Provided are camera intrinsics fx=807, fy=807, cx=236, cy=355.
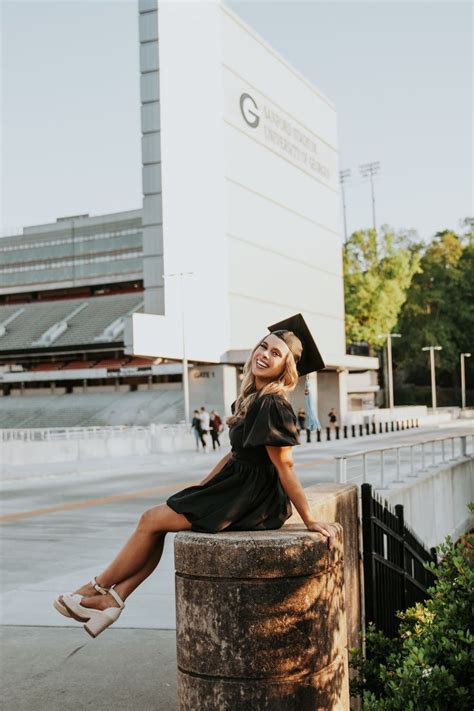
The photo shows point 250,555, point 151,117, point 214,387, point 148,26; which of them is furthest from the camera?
point 214,387

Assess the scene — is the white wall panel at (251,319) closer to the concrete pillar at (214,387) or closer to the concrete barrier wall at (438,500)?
the concrete pillar at (214,387)

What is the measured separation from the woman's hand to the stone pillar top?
1.3 inches

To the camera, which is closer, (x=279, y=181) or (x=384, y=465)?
(x=384, y=465)

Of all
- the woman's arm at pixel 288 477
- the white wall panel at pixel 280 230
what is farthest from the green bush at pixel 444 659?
the white wall panel at pixel 280 230

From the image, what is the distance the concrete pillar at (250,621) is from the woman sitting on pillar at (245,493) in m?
0.26

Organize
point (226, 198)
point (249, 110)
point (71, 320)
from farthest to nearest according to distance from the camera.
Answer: point (71, 320) < point (249, 110) < point (226, 198)

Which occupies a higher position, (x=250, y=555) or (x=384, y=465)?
(x=250, y=555)

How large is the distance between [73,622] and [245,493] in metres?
2.85

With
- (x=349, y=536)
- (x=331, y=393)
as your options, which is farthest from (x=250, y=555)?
(x=331, y=393)

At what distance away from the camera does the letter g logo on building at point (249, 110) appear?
50.0m

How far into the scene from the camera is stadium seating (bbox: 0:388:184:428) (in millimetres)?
57500

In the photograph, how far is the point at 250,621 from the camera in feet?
10.7

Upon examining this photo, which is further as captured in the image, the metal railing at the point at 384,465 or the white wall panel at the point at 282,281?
the white wall panel at the point at 282,281

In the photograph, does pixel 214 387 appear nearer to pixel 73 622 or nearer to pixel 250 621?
pixel 73 622
